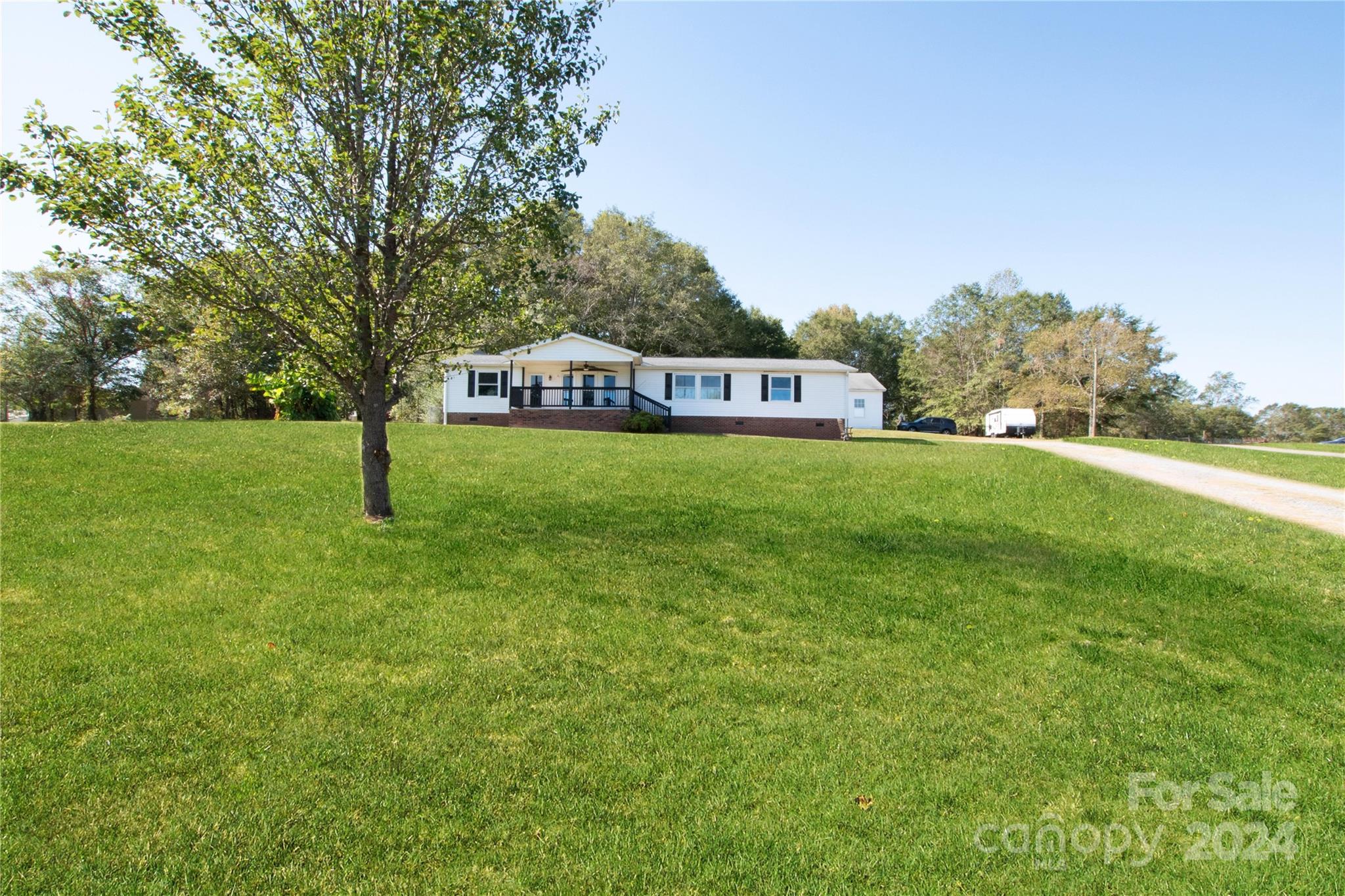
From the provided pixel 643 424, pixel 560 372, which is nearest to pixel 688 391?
pixel 643 424

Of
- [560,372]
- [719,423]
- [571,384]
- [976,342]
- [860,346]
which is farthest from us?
[860,346]

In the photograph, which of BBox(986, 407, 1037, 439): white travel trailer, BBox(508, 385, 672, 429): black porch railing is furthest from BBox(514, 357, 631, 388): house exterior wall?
BBox(986, 407, 1037, 439): white travel trailer

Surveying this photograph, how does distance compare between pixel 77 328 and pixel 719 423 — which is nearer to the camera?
A: pixel 719 423

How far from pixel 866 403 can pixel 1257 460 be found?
25.1m

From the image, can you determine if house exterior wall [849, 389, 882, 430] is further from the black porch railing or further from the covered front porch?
the covered front porch

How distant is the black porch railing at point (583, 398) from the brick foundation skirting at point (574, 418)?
0.30 m

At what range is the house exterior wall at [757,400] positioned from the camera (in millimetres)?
27609

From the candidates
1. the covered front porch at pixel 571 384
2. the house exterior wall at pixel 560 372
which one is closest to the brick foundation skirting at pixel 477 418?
the covered front porch at pixel 571 384

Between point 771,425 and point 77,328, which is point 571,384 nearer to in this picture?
point 771,425

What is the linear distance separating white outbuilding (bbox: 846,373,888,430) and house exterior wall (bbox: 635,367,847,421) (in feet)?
45.4

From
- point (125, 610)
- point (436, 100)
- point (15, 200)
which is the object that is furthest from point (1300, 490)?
point (15, 200)

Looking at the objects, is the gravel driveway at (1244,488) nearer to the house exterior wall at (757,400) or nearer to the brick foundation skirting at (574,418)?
the house exterior wall at (757,400)

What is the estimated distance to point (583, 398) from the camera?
26.6 m

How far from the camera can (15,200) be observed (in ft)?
18.6
